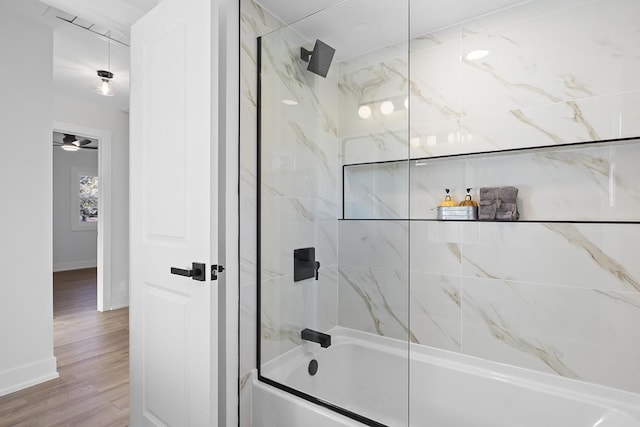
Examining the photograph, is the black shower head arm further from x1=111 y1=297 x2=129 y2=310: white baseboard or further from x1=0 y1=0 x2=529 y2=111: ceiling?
x1=111 y1=297 x2=129 y2=310: white baseboard

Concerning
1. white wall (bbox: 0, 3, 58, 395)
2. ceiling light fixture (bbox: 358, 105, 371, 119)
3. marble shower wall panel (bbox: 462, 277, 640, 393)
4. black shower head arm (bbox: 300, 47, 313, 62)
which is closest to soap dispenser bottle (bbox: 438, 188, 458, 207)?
marble shower wall panel (bbox: 462, 277, 640, 393)

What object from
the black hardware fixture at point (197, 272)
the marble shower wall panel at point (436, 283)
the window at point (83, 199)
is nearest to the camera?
the black hardware fixture at point (197, 272)

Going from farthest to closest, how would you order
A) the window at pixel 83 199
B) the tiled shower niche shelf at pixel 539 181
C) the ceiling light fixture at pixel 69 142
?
the window at pixel 83 199
the ceiling light fixture at pixel 69 142
the tiled shower niche shelf at pixel 539 181

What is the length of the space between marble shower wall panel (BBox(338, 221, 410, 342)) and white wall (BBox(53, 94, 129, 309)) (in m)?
3.56

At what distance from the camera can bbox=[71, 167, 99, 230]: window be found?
22.9ft

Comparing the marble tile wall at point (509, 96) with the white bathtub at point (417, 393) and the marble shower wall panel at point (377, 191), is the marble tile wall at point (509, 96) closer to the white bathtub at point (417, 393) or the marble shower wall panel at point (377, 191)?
the marble shower wall panel at point (377, 191)

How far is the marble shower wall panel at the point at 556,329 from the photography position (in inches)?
62.1

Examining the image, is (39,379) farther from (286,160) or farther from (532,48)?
(532,48)

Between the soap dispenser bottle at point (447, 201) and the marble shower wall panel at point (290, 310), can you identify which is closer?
the marble shower wall panel at point (290, 310)

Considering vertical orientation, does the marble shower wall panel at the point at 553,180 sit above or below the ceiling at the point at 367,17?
below

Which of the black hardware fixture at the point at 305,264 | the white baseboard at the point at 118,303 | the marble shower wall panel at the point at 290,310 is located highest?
the black hardware fixture at the point at 305,264

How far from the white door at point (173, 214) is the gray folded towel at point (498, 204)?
1.42 m

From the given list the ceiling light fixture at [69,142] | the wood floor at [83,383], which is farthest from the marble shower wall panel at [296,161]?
the ceiling light fixture at [69,142]

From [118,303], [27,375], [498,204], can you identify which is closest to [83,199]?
[118,303]
